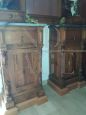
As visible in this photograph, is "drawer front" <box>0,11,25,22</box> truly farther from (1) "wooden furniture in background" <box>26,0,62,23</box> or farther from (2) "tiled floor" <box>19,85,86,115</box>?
(2) "tiled floor" <box>19,85,86,115</box>

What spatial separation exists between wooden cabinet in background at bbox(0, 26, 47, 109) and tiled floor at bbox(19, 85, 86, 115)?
14 centimetres

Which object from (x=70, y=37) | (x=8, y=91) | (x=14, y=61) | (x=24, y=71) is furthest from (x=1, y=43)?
(x=70, y=37)

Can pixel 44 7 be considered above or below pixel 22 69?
above

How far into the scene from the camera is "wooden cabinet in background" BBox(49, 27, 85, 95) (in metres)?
2.08

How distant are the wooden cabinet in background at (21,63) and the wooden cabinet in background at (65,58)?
44 centimetres

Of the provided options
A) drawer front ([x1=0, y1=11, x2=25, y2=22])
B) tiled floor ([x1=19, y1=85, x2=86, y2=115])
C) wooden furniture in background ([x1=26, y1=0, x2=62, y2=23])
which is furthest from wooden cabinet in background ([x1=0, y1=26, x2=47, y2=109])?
wooden furniture in background ([x1=26, y1=0, x2=62, y2=23])

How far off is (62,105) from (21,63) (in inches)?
32.4

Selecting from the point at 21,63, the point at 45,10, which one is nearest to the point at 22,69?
the point at 21,63

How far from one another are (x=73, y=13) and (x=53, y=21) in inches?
15.2

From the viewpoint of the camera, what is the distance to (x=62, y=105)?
188 centimetres

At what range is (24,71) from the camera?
1.74 m

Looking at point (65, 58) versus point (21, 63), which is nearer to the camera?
point (21, 63)

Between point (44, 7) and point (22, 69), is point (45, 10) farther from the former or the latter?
point (22, 69)

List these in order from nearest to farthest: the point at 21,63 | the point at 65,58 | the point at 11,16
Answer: the point at 21,63
the point at 11,16
the point at 65,58
